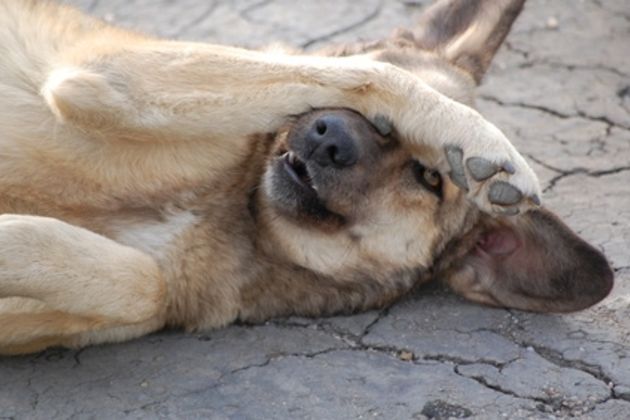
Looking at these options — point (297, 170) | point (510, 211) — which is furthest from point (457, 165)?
point (297, 170)

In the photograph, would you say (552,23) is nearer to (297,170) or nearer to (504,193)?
(297,170)

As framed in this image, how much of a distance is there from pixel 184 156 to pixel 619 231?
1.72 meters

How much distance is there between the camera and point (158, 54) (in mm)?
3725

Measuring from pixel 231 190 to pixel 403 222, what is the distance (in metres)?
0.56

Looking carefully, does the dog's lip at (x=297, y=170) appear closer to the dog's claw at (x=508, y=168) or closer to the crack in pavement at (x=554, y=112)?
the dog's claw at (x=508, y=168)

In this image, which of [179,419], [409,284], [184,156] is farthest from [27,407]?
[409,284]

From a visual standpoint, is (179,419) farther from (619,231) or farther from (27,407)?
(619,231)

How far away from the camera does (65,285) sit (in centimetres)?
339

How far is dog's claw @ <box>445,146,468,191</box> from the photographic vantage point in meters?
3.58

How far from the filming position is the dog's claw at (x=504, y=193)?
11.5 feet

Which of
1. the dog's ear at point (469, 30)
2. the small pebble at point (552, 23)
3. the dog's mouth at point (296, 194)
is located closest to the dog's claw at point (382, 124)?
the dog's mouth at point (296, 194)

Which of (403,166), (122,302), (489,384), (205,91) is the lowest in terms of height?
(489,384)

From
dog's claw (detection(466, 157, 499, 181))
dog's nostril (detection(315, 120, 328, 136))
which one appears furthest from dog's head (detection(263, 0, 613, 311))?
dog's claw (detection(466, 157, 499, 181))

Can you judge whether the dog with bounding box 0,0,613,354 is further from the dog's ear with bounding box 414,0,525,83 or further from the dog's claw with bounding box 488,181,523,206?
the dog's ear with bounding box 414,0,525,83
